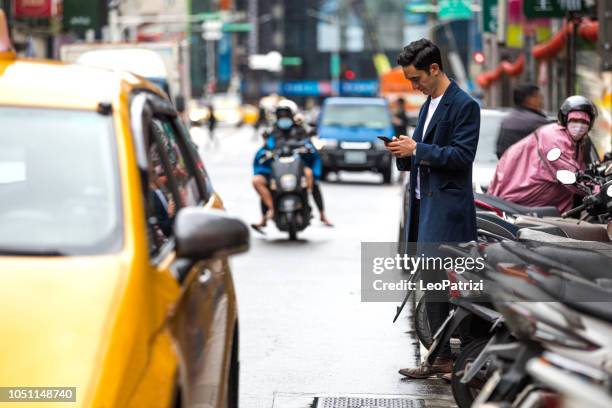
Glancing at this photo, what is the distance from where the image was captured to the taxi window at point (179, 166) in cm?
578

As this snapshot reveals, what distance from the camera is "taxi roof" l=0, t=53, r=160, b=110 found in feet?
16.6

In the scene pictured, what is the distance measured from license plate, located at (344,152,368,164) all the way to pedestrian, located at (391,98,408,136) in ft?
7.26

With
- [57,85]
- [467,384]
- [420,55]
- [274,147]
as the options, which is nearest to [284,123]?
[274,147]

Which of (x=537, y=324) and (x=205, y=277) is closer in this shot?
(x=537, y=324)

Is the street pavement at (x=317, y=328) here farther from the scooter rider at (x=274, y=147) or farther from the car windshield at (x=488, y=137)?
the car windshield at (x=488, y=137)

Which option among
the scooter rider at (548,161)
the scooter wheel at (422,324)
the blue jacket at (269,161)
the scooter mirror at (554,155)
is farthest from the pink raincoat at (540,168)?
the blue jacket at (269,161)

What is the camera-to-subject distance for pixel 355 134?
31.5 meters

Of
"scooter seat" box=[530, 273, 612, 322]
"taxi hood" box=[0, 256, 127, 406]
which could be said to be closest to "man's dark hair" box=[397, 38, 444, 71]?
"scooter seat" box=[530, 273, 612, 322]

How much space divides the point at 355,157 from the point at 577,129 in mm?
19856

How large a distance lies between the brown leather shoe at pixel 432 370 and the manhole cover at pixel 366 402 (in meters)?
0.43

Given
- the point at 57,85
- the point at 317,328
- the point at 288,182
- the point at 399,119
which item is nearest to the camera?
the point at 57,85

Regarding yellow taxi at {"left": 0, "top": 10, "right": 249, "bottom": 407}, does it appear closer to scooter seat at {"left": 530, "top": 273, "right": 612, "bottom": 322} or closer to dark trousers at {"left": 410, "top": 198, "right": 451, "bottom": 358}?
scooter seat at {"left": 530, "top": 273, "right": 612, "bottom": 322}

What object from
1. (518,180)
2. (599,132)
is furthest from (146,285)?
(599,132)

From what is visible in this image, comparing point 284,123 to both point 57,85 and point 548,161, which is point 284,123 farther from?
point 57,85
